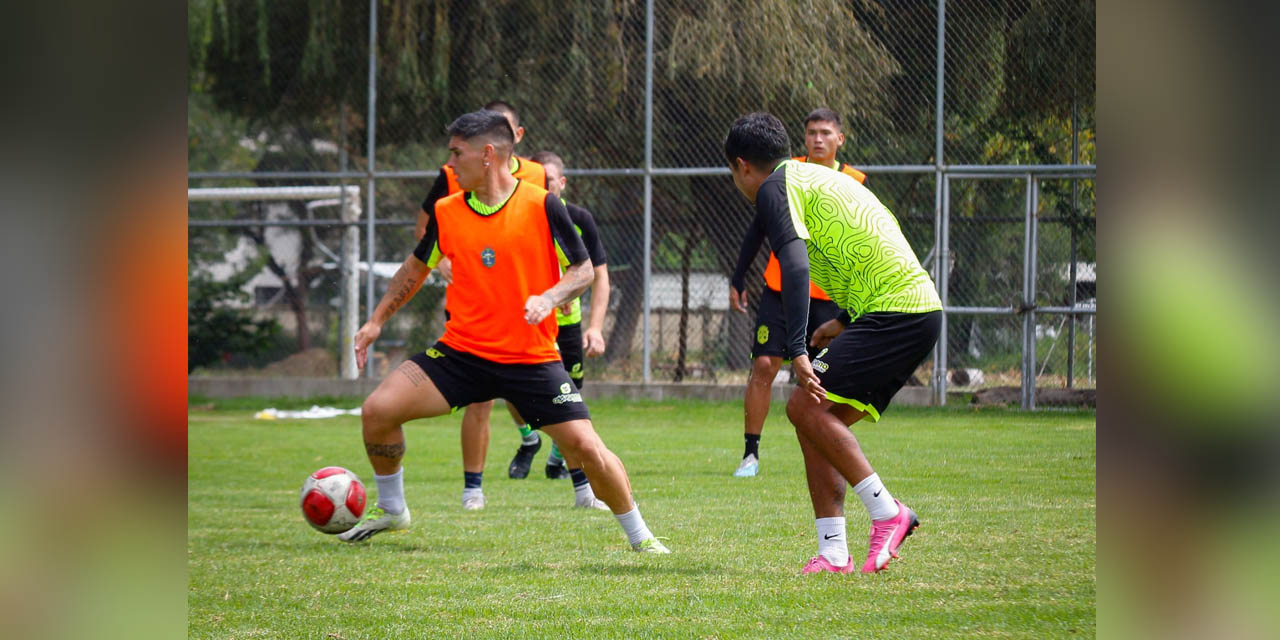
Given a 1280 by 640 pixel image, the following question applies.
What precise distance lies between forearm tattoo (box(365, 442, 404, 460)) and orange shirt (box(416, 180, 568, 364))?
55 cm

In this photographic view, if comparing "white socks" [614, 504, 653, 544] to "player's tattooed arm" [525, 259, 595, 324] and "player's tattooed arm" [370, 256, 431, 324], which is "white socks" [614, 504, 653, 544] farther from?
"player's tattooed arm" [370, 256, 431, 324]

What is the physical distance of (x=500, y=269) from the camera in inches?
230

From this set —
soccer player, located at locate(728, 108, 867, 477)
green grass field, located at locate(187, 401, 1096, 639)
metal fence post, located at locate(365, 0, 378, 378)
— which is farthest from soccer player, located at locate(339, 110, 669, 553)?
metal fence post, located at locate(365, 0, 378, 378)

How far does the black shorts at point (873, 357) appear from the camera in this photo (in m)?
4.86

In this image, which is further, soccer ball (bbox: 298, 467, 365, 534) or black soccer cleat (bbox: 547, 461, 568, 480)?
black soccer cleat (bbox: 547, 461, 568, 480)

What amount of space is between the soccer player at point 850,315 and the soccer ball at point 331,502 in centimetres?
220

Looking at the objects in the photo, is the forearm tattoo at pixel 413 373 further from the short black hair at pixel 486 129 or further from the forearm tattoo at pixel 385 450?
the short black hair at pixel 486 129

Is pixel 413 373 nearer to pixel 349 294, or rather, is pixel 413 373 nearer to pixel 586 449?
pixel 586 449

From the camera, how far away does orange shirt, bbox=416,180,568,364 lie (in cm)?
578

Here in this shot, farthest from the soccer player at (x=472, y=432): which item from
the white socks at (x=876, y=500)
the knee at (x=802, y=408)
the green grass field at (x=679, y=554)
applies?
the white socks at (x=876, y=500)
